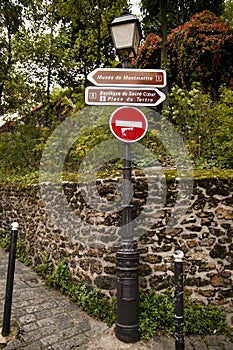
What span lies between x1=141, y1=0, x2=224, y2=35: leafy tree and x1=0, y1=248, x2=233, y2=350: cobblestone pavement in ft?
35.6

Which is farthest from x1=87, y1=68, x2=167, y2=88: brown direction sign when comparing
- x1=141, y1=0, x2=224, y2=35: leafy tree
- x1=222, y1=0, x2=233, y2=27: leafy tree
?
x1=222, y1=0, x2=233, y2=27: leafy tree

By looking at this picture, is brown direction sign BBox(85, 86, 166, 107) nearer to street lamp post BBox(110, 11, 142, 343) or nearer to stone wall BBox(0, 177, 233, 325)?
street lamp post BBox(110, 11, 142, 343)

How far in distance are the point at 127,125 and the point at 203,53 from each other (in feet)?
23.1

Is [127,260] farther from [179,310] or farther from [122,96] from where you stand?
[122,96]

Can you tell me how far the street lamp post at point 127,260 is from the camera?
328 cm

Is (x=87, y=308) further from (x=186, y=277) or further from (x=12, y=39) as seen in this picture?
(x=12, y=39)

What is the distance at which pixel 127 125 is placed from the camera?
11.2ft

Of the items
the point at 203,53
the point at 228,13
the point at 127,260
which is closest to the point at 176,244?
the point at 127,260

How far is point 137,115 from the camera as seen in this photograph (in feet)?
11.3

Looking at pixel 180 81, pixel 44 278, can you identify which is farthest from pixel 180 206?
pixel 180 81

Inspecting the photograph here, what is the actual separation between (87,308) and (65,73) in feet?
23.6

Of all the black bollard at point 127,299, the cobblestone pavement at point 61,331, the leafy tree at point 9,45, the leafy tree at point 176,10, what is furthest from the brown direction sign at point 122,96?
the leafy tree at point 176,10

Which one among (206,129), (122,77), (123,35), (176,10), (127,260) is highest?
(176,10)

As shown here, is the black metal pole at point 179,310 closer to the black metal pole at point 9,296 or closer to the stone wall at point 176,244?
the stone wall at point 176,244
